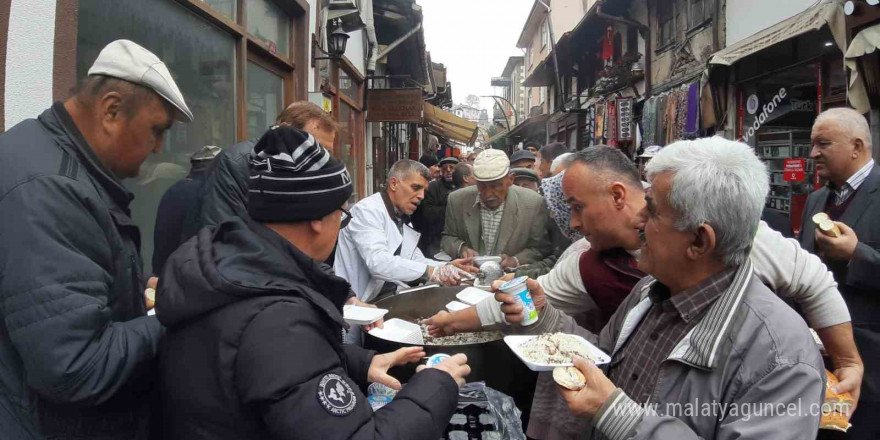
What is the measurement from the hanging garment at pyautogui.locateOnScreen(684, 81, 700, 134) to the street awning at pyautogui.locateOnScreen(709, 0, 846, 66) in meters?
1.22

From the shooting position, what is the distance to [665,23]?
11.2 meters

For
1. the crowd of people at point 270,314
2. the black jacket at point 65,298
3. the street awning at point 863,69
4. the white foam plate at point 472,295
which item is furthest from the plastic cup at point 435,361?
the street awning at point 863,69

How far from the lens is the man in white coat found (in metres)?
3.44

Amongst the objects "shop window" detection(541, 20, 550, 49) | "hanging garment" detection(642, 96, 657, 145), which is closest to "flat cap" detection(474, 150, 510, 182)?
"hanging garment" detection(642, 96, 657, 145)

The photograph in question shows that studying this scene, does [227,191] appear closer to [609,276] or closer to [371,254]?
[371,254]

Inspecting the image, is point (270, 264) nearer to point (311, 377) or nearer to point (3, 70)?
point (311, 377)

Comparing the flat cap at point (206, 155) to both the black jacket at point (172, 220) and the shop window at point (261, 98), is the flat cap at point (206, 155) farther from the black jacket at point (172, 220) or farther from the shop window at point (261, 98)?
the shop window at point (261, 98)

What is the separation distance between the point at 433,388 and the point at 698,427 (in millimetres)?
708

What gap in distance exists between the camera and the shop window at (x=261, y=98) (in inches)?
204

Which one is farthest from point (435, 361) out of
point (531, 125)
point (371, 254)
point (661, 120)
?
point (531, 125)

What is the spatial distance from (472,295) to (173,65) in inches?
108

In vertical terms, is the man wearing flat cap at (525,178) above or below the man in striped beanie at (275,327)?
above

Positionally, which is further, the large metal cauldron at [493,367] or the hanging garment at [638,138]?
the hanging garment at [638,138]

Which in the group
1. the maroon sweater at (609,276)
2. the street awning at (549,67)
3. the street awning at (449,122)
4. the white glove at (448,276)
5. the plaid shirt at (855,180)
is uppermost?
the street awning at (549,67)
